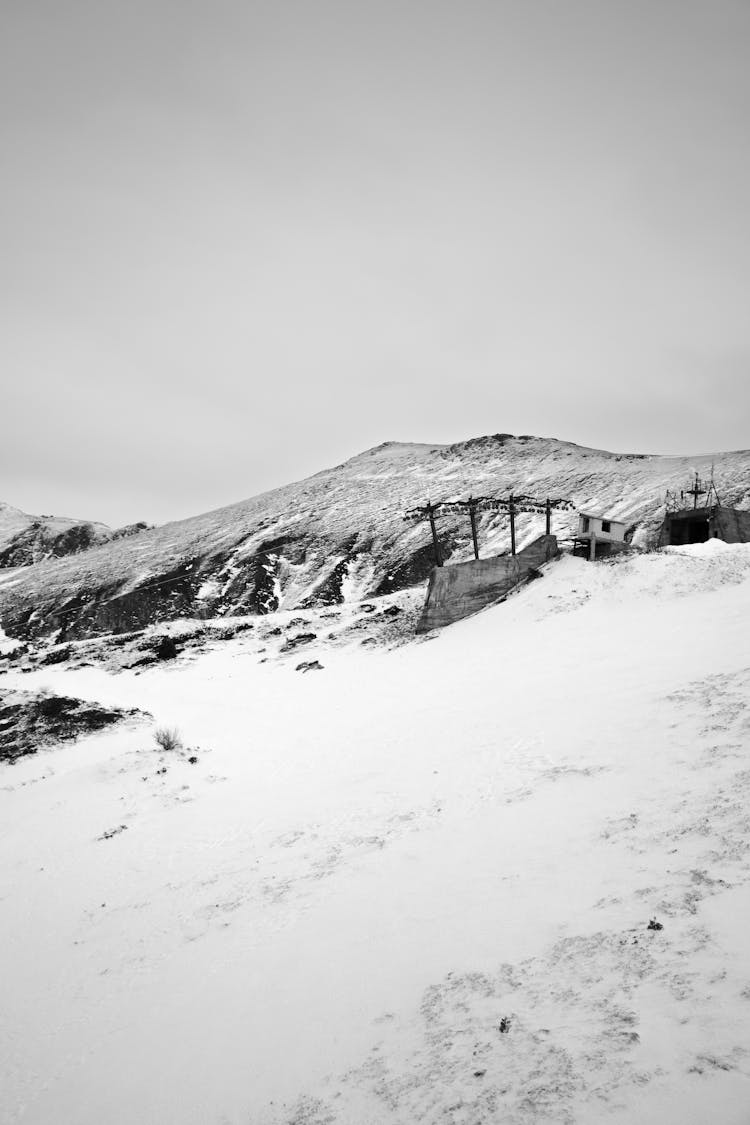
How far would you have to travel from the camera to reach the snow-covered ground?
4.60 m

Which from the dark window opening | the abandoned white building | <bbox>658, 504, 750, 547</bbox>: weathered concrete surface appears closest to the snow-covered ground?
the abandoned white building

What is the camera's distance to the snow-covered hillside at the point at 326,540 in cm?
6800

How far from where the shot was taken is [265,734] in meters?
18.9

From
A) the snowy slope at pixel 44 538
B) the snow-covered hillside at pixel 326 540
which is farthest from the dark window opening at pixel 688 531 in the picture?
the snowy slope at pixel 44 538

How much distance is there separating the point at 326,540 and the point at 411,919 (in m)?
75.4

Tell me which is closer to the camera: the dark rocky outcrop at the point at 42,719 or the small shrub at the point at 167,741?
the small shrub at the point at 167,741

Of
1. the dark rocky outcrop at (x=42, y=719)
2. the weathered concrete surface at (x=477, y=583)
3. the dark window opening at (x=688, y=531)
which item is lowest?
the dark rocky outcrop at (x=42, y=719)

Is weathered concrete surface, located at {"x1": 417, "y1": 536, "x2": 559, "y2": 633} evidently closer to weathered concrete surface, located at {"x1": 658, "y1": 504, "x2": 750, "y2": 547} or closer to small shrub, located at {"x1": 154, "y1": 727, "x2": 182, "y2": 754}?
weathered concrete surface, located at {"x1": 658, "y1": 504, "x2": 750, "y2": 547}

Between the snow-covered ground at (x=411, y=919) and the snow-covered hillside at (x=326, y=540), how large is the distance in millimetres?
49958

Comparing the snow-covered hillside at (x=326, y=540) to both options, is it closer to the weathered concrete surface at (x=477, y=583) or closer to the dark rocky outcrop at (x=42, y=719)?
the weathered concrete surface at (x=477, y=583)

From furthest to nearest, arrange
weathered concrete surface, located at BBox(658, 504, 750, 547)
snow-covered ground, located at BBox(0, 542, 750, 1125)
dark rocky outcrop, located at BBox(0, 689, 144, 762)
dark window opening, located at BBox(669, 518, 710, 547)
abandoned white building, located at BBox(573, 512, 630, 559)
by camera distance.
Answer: dark window opening, located at BBox(669, 518, 710, 547)
weathered concrete surface, located at BBox(658, 504, 750, 547)
abandoned white building, located at BBox(573, 512, 630, 559)
dark rocky outcrop, located at BBox(0, 689, 144, 762)
snow-covered ground, located at BBox(0, 542, 750, 1125)

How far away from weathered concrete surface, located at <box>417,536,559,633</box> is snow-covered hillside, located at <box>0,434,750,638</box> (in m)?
28.7

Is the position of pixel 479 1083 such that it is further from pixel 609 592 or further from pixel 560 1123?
pixel 609 592

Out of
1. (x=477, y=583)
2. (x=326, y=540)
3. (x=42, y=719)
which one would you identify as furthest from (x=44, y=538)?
(x=477, y=583)
